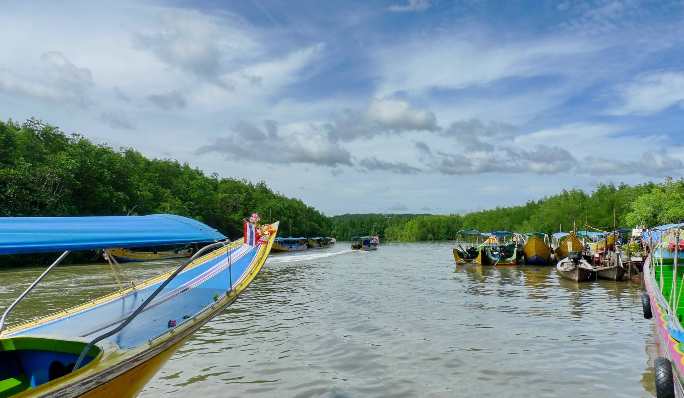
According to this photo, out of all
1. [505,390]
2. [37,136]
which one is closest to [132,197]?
[37,136]

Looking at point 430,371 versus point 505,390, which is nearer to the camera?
point 505,390

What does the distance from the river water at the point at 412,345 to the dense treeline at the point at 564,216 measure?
18526 mm

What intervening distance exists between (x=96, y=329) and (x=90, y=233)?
6.41 ft

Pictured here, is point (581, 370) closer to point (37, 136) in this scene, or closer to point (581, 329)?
point (581, 329)

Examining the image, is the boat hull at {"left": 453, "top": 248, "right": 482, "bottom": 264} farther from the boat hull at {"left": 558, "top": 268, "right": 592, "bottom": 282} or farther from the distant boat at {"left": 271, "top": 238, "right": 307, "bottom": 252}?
the distant boat at {"left": 271, "top": 238, "right": 307, "bottom": 252}

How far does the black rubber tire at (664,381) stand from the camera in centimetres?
557

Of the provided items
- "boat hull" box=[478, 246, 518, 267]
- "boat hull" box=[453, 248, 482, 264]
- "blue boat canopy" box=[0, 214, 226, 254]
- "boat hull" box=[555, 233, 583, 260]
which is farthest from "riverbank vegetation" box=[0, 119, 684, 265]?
"blue boat canopy" box=[0, 214, 226, 254]

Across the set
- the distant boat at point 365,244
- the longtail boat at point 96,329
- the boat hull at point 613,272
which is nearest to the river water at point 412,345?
the longtail boat at point 96,329

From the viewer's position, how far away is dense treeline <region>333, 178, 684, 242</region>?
4703 cm

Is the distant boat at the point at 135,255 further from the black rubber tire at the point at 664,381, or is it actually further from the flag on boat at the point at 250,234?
the black rubber tire at the point at 664,381

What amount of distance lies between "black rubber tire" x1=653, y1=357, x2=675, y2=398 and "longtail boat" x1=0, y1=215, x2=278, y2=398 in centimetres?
584

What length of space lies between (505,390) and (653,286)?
4897mm

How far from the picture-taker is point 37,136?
3872 centimetres

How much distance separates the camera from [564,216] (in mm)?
81688
